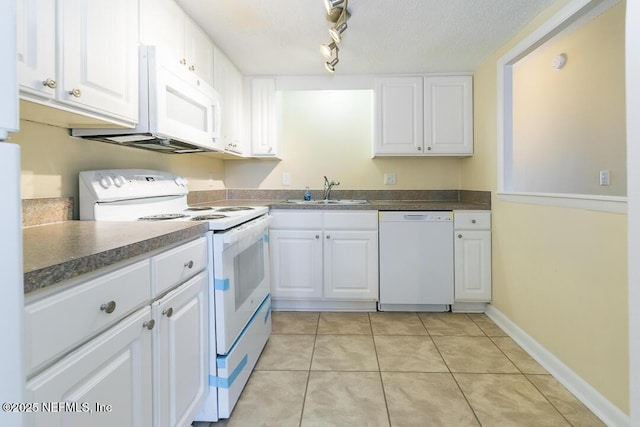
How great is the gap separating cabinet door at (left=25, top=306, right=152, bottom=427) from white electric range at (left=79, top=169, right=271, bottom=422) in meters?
0.45

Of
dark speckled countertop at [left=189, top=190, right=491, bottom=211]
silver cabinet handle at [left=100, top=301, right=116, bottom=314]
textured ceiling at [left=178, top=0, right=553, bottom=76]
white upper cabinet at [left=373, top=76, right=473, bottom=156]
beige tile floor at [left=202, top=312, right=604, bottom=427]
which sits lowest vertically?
beige tile floor at [left=202, top=312, right=604, bottom=427]

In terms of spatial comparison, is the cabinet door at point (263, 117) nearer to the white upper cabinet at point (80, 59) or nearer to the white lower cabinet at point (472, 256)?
the white upper cabinet at point (80, 59)

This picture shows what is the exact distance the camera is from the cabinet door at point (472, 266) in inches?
104

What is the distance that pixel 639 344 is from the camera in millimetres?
862

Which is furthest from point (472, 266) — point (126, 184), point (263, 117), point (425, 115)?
point (126, 184)

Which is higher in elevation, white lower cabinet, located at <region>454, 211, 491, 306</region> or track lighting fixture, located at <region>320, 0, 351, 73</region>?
track lighting fixture, located at <region>320, 0, 351, 73</region>

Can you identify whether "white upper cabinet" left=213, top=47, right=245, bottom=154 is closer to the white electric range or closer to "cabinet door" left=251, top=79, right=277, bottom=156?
"cabinet door" left=251, top=79, right=277, bottom=156

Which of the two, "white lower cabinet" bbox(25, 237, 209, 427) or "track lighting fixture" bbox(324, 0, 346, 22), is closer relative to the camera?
"white lower cabinet" bbox(25, 237, 209, 427)

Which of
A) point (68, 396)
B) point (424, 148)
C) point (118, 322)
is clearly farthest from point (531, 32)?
point (68, 396)

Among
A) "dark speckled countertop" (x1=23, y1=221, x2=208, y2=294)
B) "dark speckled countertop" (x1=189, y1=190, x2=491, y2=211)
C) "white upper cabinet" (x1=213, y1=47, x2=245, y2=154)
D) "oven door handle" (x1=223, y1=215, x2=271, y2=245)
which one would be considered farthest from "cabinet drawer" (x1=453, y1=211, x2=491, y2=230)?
"dark speckled countertop" (x1=23, y1=221, x2=208, y2=294)

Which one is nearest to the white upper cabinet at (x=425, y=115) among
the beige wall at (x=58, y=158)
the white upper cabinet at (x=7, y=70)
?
the beige wall at (x=58, y=158)

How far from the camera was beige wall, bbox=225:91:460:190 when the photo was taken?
324 centimetres

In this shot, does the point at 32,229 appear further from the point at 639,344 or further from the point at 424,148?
the point at 424,148

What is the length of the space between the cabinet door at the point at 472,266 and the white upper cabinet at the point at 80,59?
2392mm
